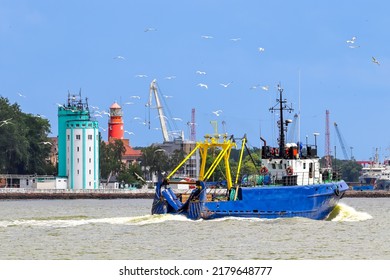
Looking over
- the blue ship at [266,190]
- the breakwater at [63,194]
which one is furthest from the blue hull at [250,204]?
the breakwater at [63,194]

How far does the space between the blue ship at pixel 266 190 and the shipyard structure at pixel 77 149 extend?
110m

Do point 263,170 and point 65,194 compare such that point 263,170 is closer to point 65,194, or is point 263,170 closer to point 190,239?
point 190,239

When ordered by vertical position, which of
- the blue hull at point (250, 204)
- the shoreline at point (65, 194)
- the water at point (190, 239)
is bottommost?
the water at point (190, 239)

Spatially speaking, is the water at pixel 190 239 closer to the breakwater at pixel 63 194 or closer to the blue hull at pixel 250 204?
the blue hull at pixel 250 204

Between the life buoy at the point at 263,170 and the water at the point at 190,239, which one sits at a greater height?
the life buoy at the point at 263,170

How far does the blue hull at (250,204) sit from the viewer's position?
6950cm

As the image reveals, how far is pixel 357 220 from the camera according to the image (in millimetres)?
79688

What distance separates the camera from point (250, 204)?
231ft

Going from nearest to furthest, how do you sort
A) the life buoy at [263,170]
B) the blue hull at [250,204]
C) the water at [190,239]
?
the water at [190,239] < the blue hull at [250,204] < the life buoy at [263,170]

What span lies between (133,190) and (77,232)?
133 m

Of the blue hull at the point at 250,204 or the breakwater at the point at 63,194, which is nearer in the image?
the blue hull at the point at 250,204

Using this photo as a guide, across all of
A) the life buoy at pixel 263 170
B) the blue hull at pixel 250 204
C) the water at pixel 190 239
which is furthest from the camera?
the life buoy at pixel 263 170
